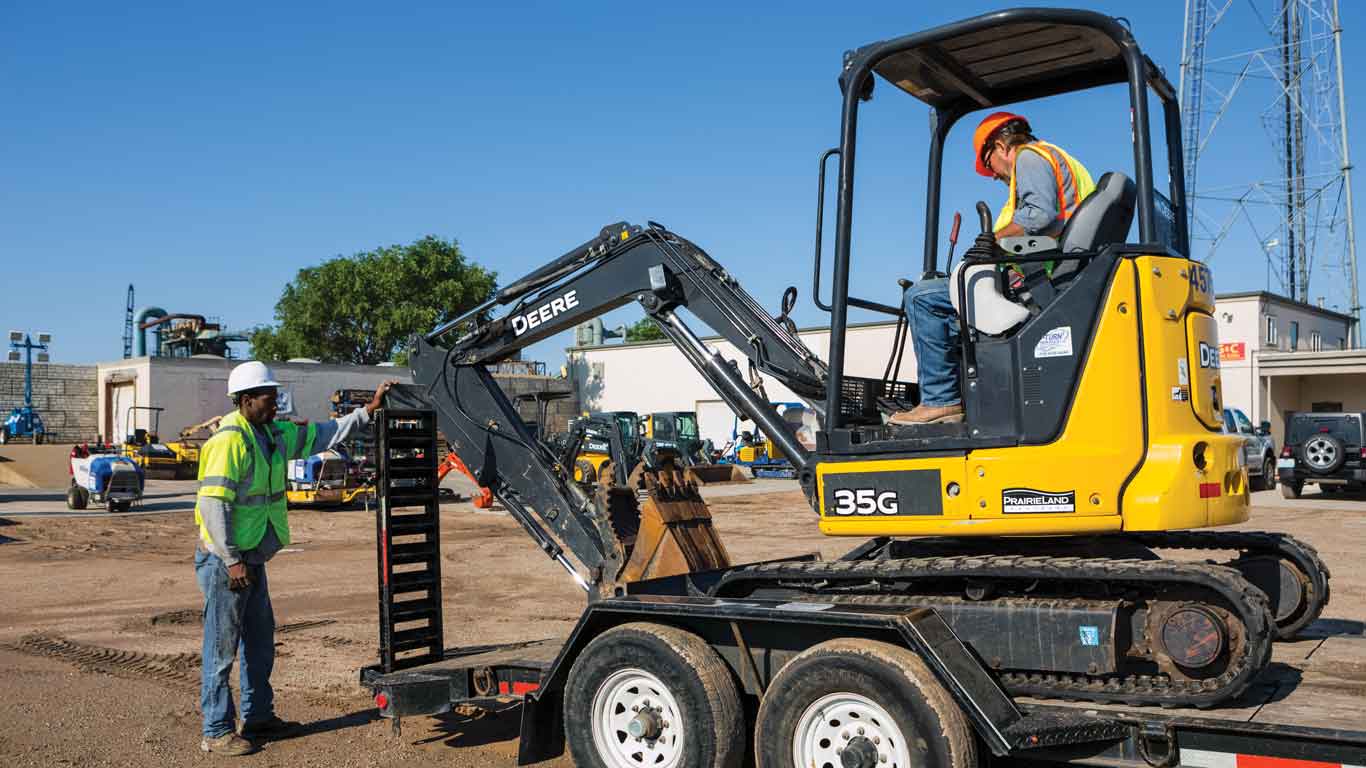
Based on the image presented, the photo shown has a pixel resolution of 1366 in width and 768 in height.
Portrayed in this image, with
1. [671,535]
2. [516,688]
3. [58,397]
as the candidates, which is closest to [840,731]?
[516,688]

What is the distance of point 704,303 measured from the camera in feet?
22.7

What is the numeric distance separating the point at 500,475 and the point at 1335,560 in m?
11.8

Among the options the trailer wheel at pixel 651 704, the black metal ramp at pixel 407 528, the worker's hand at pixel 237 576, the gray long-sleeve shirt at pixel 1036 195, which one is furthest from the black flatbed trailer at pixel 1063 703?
Result: the gray long-sleeve shirt at pixel 1036 195

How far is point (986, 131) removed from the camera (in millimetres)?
5660

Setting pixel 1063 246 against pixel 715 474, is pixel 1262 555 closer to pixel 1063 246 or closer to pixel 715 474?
pixel 1063 246

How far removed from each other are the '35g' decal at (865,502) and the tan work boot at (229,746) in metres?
3.48

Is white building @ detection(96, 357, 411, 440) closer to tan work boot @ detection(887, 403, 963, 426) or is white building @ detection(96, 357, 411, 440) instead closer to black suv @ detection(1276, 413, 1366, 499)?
black suv @ detection(1276, 413, 1366, 499)

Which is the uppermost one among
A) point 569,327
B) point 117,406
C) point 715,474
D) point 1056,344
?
point 117,406

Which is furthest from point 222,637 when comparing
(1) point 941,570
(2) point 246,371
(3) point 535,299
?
(1) point 941,570

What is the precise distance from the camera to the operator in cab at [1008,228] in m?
5.26

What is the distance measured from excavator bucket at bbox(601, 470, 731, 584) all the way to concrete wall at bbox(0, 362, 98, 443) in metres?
48.1

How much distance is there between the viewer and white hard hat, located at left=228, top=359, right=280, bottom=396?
6809 mm

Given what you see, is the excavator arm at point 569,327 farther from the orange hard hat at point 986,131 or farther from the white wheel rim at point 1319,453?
the white wheel rim at point 1319,453

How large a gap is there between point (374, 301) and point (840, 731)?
56.3 m
